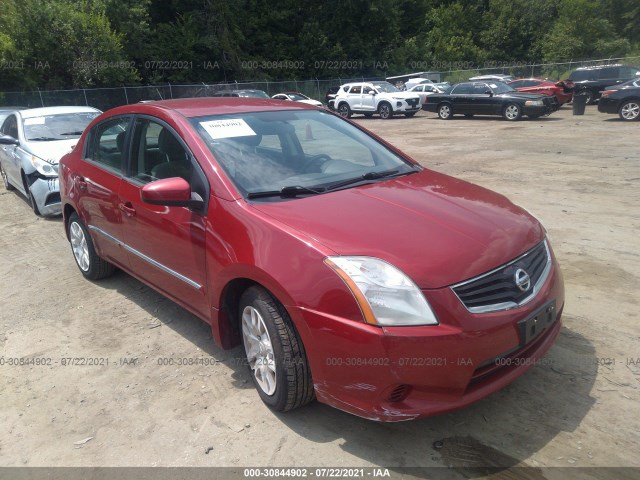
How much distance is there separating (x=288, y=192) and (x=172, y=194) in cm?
71

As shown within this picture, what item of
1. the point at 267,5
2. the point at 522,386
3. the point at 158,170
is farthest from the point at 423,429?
the point at 267,5

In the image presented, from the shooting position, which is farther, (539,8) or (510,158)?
(539,8)

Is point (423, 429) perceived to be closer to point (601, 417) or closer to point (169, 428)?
point (601, 417)

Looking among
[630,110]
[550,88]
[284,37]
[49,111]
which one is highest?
[284,37]

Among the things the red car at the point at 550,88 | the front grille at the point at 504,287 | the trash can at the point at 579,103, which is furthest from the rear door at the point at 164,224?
the red car at the point at 550,88

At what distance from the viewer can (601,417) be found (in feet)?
9.48

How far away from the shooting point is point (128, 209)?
3.99 meters

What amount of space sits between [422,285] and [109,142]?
10.9 ft

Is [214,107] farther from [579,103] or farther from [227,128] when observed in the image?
[579,103]

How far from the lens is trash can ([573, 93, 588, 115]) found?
65.2 feet

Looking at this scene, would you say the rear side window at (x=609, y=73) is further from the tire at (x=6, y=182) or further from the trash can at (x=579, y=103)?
the tire at (x=6, y=182)

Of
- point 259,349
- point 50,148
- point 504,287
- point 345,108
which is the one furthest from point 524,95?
point 259,349

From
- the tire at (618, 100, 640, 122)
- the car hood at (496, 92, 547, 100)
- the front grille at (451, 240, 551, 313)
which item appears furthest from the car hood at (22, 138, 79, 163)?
the tire at (618, 100, 640, 122)

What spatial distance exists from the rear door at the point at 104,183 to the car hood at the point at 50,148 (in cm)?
310
